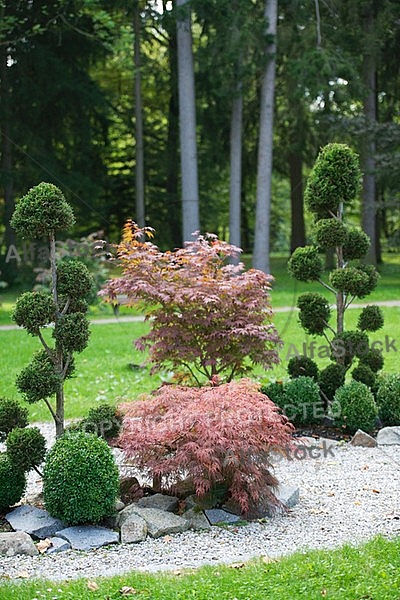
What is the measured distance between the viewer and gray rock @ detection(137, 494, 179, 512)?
5.39m

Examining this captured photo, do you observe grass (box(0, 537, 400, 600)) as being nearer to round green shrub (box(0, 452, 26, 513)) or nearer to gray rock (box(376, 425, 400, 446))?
round green shrub (box(0, 452, 26, 513))

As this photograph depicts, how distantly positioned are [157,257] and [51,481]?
2.59 m

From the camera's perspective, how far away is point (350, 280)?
7.97 metres

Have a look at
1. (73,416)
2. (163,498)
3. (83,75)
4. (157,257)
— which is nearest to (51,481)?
(163,498)

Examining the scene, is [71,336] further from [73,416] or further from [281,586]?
[73,416]

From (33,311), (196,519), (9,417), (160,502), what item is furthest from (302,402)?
(33,311)

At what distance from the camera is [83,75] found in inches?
893

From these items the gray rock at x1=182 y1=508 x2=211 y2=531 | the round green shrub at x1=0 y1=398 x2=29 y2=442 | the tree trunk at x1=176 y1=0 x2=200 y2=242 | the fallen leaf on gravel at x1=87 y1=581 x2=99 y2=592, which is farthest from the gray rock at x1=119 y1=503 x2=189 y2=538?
the tree trunk at x1=176 y1=0 x2=200 y2=242

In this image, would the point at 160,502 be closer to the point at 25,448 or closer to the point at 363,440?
the point at 25,448

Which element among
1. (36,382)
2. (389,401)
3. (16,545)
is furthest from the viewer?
(389,401)

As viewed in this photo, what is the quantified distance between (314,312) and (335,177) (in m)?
1.34

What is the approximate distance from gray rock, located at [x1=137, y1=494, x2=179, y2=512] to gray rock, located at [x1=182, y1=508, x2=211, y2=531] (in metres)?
0.17

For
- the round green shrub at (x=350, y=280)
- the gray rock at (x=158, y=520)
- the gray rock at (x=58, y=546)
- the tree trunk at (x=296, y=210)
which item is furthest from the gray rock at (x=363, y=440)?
the tree trunk at (x=296, y=210)

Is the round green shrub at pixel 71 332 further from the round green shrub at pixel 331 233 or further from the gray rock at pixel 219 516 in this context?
the round green shrub at pixel 331 233
